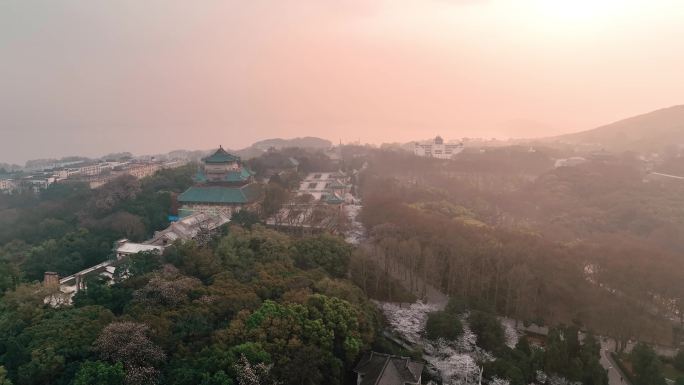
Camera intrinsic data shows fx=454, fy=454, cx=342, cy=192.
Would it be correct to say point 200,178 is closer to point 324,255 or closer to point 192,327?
point 324,255

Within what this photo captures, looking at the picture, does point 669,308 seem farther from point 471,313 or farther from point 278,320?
point 278,320

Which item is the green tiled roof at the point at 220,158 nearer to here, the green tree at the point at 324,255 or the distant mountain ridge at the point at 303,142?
the green tree at the point at 324,255

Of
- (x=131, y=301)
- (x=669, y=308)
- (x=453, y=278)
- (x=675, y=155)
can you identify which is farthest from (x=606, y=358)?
(x=675, y=155)

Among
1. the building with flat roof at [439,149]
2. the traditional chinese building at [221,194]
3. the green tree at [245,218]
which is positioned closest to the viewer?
the green tree at [245,218]

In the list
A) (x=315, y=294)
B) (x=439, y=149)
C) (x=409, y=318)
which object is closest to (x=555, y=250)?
(x=409, y=318)

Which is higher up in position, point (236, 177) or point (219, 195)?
point (236, 177)

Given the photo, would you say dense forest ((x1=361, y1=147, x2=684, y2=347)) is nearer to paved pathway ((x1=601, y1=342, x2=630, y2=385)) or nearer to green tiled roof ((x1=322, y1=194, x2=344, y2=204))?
paved pathway ((x1=601, y1=342, x2=630, y2=385))

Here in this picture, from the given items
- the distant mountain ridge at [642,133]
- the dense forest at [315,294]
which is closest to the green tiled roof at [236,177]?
the dense forest at [315,294]

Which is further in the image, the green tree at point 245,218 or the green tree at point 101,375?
the green tree at point 245,218
